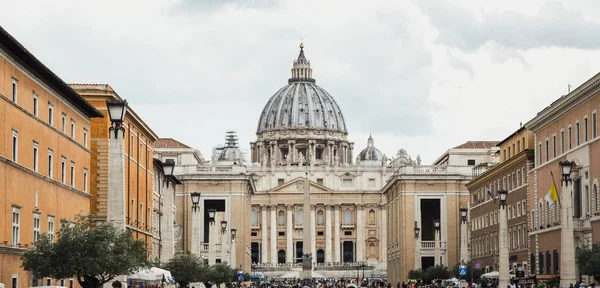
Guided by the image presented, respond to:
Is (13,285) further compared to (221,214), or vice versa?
(221,214)

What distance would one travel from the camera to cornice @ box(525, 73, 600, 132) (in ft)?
225

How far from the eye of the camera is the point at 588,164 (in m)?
70.9

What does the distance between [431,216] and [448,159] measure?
8.14 meters

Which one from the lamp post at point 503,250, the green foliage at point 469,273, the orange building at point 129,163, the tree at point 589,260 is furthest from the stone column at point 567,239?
the green foliage at point 469,273

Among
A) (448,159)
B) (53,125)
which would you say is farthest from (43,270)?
(448,159)

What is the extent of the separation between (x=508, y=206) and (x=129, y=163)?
3628 centimetres

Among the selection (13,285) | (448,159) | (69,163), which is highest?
(448,159)

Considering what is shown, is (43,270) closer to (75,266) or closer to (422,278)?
(75,266)

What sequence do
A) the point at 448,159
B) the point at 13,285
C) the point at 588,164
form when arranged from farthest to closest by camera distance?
the point at 448,159
the point at 588,164
the point at 13,285

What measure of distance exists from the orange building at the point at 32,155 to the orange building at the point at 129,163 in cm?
504

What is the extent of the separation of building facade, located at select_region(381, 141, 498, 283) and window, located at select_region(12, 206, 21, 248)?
108 meters

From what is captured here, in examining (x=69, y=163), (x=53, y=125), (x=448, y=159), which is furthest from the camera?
(x=448, y=159)

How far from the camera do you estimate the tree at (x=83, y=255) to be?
1784 inches

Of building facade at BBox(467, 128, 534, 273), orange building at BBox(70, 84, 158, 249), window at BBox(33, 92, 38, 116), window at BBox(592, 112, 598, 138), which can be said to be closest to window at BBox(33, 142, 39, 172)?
window at BBox(33, 92, 38, 116)
